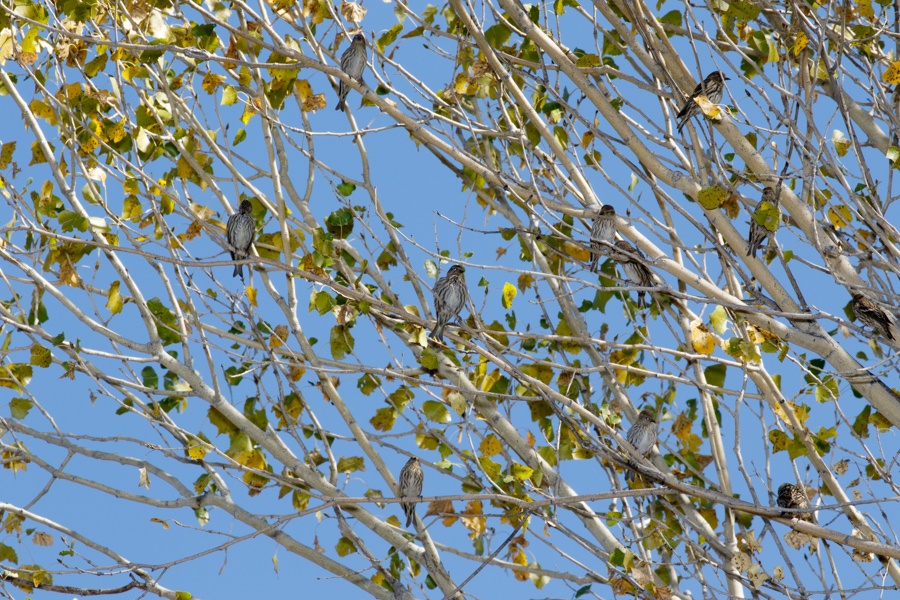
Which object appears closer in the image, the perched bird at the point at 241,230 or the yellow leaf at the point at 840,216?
the yellow leaf at the point at 840,216

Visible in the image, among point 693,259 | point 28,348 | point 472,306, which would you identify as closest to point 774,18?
point 693,259

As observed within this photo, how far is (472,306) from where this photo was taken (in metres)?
5.13

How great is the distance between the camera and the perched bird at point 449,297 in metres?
5.37

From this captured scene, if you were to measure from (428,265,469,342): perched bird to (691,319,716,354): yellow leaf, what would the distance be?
1.47m

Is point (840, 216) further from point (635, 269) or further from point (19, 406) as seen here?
point (19, 406)

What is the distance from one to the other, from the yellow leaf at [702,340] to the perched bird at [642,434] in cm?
63

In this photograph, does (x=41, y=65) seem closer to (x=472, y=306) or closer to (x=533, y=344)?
(x=472, y=306)

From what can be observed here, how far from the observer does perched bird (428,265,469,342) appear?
537 centimetres

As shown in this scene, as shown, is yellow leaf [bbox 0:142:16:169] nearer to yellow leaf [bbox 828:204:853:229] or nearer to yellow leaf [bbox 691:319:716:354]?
yellow leaf [bbox 691:319:716:354]

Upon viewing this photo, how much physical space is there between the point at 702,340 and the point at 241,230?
3246 mm

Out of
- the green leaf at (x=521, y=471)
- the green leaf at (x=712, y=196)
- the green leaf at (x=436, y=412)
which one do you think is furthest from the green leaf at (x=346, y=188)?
the green leaf at (x=712, y=196)

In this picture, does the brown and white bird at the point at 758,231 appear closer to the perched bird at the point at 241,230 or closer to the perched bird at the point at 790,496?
the perched bird at the point at 790,496

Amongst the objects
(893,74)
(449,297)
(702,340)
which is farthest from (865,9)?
(449,297)

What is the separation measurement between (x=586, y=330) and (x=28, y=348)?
3813mm
